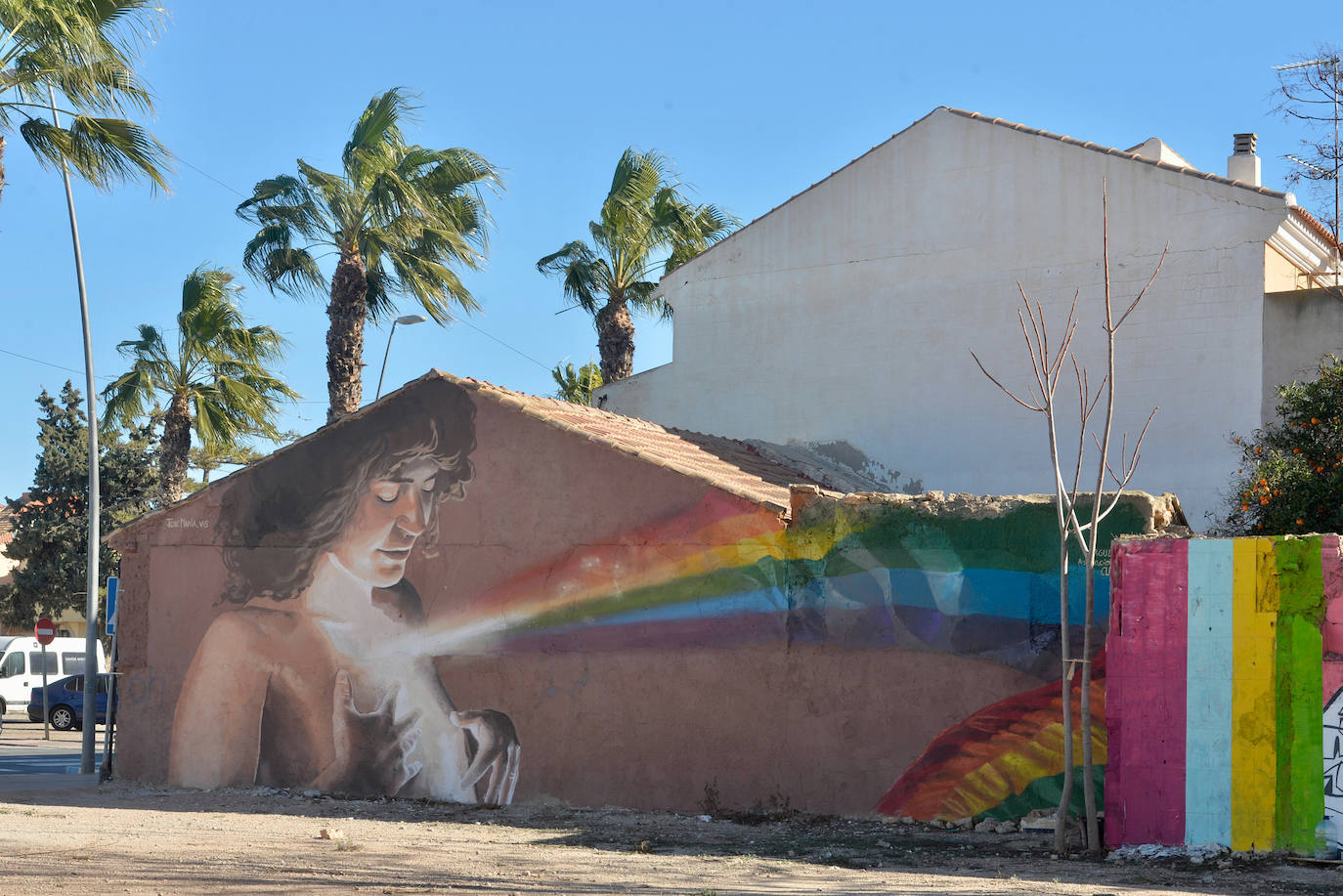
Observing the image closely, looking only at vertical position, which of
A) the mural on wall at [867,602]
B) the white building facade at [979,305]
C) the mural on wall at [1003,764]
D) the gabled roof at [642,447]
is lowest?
the mural on wall at [1003,764]

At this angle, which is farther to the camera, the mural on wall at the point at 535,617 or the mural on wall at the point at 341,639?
the mural on wall at the point at 341,639

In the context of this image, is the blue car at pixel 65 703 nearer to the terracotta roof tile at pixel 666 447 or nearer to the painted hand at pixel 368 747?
the painted hand at pixel 368 747

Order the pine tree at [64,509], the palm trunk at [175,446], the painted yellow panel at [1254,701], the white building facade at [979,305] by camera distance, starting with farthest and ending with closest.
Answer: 1. the pine tree at [64,509]
2. the palm trunk at [175,446]
3. the white building facade at [979,305]
4. the painted yellow panel at [1254,701]

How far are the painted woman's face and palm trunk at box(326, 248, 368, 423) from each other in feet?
31.9

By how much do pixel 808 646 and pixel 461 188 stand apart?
14.3m

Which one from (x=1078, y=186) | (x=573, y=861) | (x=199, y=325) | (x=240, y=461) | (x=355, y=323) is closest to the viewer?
(x=573, y=861)

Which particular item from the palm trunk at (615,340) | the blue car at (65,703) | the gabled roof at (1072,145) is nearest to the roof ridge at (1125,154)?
the gabled roof at (1072,145)

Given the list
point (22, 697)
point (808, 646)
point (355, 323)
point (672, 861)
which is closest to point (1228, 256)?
point (808, 646)

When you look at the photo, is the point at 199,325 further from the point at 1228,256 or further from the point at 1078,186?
the point at 1228,256

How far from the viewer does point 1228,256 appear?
16.3 m

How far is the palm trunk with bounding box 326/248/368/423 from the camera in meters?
23.2

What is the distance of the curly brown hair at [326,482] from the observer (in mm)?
13672

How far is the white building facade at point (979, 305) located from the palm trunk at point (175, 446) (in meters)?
10.8

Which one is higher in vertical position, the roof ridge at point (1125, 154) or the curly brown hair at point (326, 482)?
the roof ridge at point (1125, 154)
